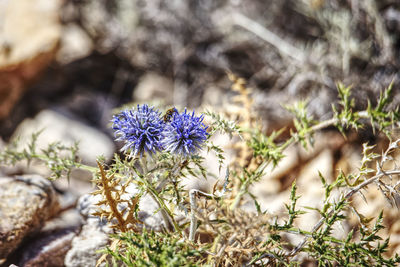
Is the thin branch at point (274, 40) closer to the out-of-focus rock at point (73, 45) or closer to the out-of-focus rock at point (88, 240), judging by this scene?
the out-of-focus rock at point (73, 45)

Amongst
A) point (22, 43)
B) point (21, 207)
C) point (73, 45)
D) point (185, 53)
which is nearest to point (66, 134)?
point (22, 43)

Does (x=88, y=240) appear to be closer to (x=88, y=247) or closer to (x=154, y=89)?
(x=88, y=247)

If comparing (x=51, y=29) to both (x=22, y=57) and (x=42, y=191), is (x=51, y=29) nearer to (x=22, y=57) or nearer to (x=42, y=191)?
(x=22, y=57)

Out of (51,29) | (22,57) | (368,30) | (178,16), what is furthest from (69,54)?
(368,30)

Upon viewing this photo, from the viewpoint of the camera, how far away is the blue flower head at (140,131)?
6.09ft

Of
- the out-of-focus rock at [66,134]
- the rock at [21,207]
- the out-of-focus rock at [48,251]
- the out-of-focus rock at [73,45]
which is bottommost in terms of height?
the out-of-focus rock at [48,251]

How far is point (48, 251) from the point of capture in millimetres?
2646

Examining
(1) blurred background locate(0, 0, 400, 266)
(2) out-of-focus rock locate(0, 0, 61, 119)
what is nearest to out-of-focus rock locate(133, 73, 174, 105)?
(1) blurred background locate(0, 0, 400, 266)

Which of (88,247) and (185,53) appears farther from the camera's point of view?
(185,53)

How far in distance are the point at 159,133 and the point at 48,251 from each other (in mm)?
1501

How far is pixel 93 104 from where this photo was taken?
513 cm

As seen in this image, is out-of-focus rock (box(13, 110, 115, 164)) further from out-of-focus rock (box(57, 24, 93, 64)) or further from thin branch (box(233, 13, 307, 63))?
thin branch (box(233, 13, 307, 63))

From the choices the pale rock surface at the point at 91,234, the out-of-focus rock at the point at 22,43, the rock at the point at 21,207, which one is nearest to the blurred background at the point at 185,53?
the out-of-focus rock at the point at 22,43

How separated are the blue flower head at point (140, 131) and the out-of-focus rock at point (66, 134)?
2.37 metres
